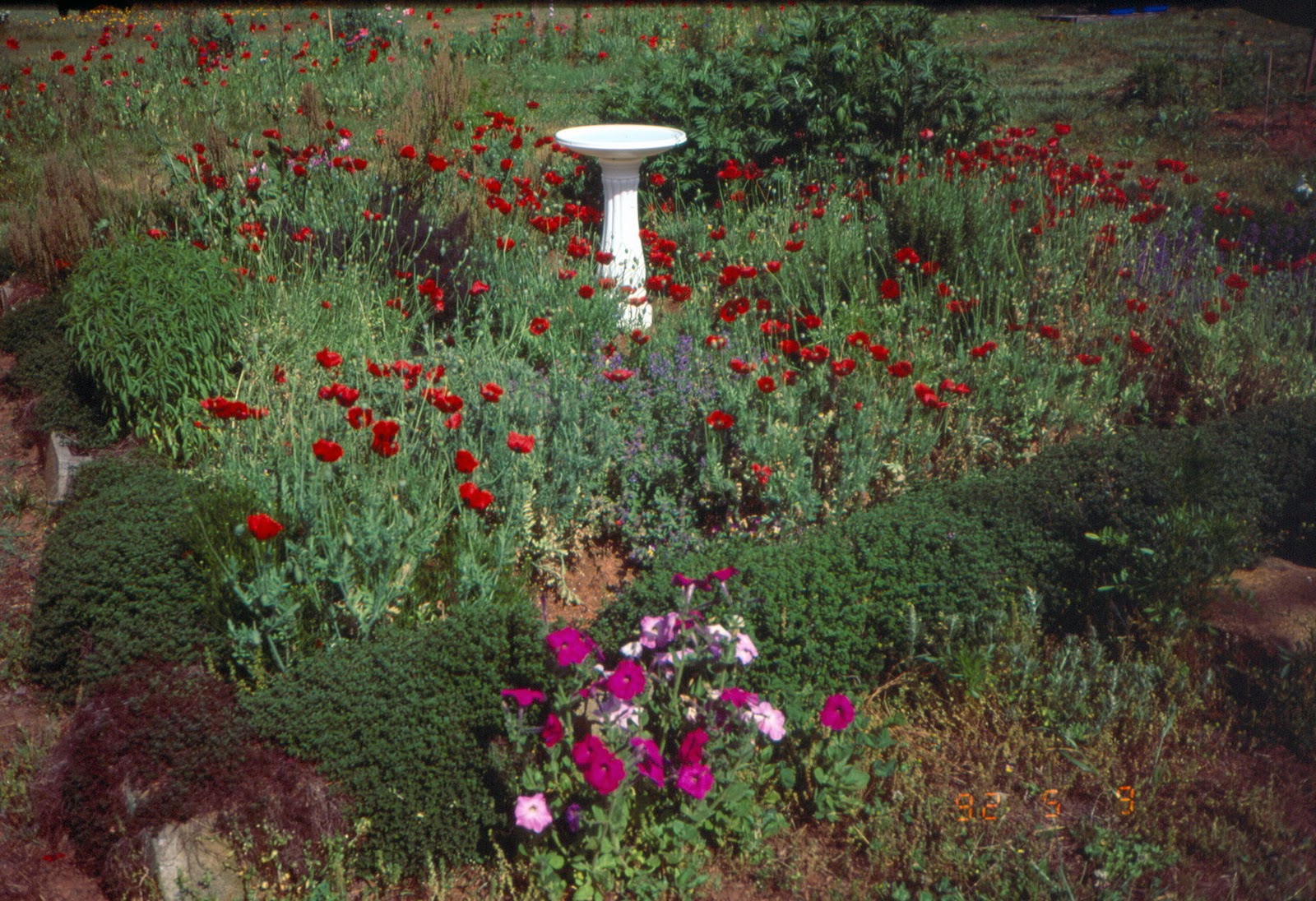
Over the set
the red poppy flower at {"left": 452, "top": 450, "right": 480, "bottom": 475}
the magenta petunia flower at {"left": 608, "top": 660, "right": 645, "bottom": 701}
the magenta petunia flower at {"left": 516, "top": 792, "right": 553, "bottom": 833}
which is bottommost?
the magenta petunia flower at {"left": 516, "top": 792, "right": 553, "bottom": 833}

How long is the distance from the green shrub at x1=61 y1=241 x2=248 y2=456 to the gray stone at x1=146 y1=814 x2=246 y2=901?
199cm

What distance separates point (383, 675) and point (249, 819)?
1.57 feet

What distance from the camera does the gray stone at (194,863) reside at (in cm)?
248

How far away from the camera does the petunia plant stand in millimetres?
→ 2412

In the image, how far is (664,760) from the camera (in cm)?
258

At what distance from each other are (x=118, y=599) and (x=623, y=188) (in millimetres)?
3230

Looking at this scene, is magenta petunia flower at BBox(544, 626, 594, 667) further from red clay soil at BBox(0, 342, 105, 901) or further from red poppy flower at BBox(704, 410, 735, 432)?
red clay soil at BBox(0, 342, 105, 901)

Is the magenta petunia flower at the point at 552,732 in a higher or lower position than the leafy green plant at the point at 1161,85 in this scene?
lower

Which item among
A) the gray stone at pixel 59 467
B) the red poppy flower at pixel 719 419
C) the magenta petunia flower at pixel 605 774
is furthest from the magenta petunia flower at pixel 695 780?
the gray stone at pixel 59 467

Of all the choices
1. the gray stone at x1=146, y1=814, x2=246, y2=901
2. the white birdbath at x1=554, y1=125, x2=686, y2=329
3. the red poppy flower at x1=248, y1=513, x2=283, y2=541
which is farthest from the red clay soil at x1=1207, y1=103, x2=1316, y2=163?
→ the gray stone at x1=146, y1=814, x2=246, y2=901

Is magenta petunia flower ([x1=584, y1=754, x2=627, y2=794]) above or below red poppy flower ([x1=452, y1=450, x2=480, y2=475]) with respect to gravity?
below

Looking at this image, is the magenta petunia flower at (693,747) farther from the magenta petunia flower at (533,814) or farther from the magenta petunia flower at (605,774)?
the magenta petunia flower at (533,814)

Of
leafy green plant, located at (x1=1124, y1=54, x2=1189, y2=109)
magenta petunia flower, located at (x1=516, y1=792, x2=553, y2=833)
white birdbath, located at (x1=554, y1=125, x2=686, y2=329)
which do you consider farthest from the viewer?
leafy green plant, located at (x1=1124, y1=54, x2=1189, y2=109)

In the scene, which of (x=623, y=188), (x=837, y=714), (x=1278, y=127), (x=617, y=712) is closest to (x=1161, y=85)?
(x=1278, y=127)
